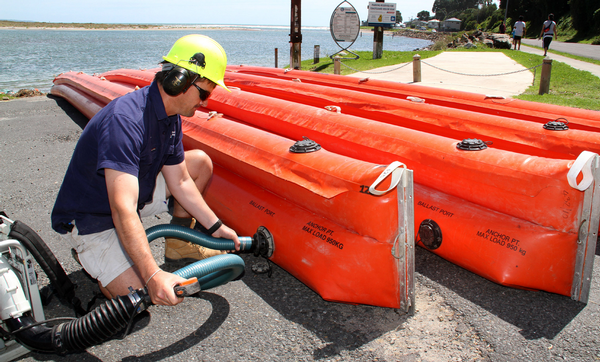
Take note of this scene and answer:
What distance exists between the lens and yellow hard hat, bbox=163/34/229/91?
222 cm

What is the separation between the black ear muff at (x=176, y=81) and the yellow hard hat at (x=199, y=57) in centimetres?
6

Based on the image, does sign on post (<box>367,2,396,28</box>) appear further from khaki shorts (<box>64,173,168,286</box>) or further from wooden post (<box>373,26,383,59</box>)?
khaki shorts (<box>64,173,168,286</box>)

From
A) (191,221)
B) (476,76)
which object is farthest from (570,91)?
(191,221)

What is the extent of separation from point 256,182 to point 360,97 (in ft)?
6.27

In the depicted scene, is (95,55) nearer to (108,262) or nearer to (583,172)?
(108,262)

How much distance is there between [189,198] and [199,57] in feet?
3.29

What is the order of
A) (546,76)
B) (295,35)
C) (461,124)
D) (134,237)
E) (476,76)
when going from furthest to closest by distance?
(295,35) → (476,76) → (546,76) → (461,124) → (134,237)

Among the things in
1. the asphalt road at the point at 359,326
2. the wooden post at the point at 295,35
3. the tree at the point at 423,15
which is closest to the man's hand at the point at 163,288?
the asphalt road at the point at 359,326

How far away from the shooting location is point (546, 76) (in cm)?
858

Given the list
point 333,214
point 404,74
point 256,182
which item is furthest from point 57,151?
point 404,74

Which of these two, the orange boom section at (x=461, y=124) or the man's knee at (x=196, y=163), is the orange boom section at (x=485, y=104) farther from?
the man's knee at (x=196, y=163)

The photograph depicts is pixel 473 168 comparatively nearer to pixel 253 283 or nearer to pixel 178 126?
pixel 253 283

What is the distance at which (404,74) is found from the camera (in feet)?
42.8

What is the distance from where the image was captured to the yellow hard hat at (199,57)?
7.29 ft
